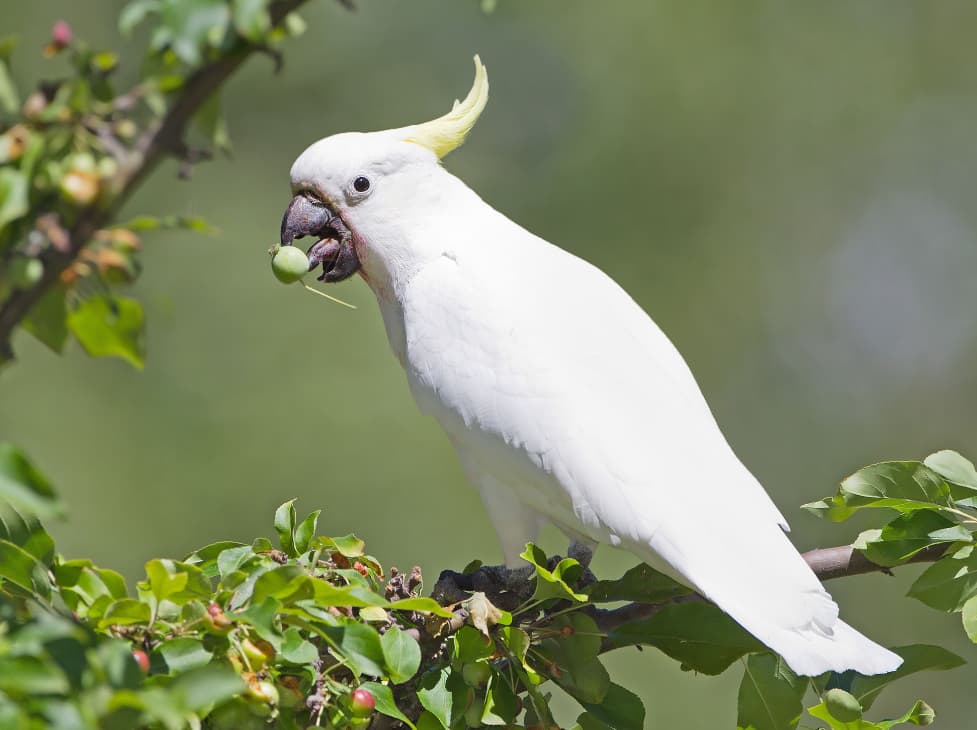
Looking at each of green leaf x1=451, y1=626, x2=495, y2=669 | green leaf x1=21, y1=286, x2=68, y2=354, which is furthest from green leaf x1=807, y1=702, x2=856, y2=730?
green leaf x1=21, y1=286, x2=68, y2=354

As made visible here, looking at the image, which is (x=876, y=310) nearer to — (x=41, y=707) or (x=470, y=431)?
(x=470, y=431)

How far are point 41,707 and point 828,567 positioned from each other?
1.45 meters

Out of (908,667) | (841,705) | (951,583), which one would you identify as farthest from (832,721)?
(951,583)

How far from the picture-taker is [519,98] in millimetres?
9609

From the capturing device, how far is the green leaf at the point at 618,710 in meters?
1.87

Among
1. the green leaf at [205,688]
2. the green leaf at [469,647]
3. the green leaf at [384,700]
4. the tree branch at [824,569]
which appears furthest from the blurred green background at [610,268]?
→ the green leaf at [205,688]

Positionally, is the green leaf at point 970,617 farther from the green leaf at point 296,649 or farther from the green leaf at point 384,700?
the green leaf at point 296,649

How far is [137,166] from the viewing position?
46.0 inches

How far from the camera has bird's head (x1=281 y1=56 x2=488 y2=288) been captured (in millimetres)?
2701

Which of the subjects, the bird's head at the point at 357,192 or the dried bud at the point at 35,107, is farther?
the bird's head at the point at 357,192

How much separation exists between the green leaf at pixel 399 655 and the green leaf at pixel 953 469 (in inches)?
35.9

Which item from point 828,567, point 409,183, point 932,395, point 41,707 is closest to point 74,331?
point 41,707

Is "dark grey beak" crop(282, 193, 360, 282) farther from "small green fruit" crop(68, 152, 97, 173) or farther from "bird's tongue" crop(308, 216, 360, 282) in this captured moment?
"small green fruit" crop(68, 152, 97, 173)

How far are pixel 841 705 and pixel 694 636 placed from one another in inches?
Answer: 9.8
